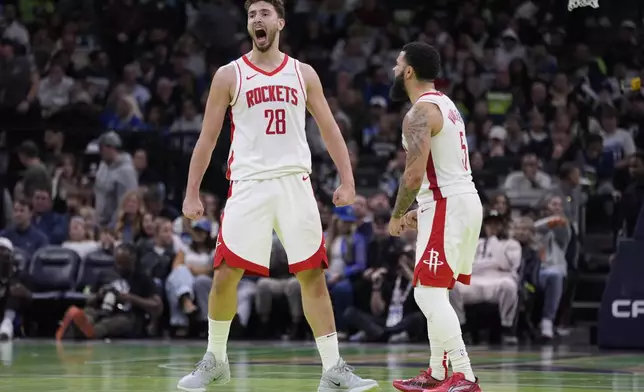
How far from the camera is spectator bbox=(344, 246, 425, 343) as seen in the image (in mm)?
17953

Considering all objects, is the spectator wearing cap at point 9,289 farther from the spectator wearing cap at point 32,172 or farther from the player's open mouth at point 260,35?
the player's open mouth at point 260,35

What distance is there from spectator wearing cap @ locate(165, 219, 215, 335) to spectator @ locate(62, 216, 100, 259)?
147 centimetres

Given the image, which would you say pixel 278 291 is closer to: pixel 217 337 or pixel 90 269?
pixel 90 269

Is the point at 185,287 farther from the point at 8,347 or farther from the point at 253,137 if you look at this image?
the point at 253,137

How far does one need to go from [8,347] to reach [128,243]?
114 inches

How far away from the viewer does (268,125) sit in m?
9.38

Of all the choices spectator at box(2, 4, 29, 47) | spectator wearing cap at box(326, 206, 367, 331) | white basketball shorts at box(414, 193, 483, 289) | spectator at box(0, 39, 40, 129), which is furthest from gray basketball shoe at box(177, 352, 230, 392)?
spectator at box(2, 4, 29, 47)

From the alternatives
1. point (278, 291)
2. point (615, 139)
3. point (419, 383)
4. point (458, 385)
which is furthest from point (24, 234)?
point (458, 385)

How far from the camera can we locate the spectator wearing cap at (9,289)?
18.9 m

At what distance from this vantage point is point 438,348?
31.5 feet

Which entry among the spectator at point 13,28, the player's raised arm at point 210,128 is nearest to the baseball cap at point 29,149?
the spectator at point 13,28

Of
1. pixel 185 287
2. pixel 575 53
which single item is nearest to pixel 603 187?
pixel 575 53

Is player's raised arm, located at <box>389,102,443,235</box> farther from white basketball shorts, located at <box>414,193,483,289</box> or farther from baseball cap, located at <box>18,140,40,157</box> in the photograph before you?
baseball cap, located at <box>18,140,40,157</box>

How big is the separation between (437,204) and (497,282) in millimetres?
8539
